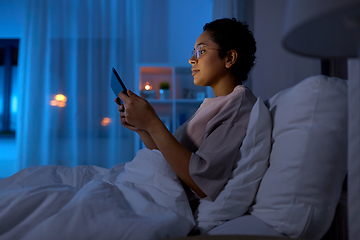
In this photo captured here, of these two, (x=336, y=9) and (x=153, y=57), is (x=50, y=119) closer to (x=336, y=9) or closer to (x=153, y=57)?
(x=153, y=57)

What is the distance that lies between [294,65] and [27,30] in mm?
3140

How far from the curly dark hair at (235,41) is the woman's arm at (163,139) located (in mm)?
469

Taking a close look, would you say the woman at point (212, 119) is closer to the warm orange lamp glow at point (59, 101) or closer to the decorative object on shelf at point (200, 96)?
the decorative object on shelf at point (200, 96)

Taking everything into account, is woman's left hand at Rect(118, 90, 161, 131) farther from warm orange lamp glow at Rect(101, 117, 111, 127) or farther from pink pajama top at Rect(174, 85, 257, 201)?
warm orange lamp glow at Rect(101, 117, 111, 127)

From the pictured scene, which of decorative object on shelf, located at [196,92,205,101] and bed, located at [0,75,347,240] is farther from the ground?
decorative object on shelf, located at [196,92,205,101]

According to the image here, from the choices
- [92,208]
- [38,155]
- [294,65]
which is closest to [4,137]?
[38,155]

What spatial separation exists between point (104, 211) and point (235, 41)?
2.99 ft

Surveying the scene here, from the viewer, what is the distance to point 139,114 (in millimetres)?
839

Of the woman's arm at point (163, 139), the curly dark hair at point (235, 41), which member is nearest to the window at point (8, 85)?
the woman's arm at point (163, 139)

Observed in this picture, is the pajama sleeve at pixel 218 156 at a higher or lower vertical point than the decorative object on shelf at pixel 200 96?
lower

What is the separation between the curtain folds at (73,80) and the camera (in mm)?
2904

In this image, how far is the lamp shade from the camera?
279 millimetres

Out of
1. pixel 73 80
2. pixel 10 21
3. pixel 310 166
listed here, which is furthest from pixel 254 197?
pixel 10 21

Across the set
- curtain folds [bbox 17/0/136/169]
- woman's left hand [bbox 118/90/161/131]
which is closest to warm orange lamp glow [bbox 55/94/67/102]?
curtain folds [bbox 17/0/136/169]
